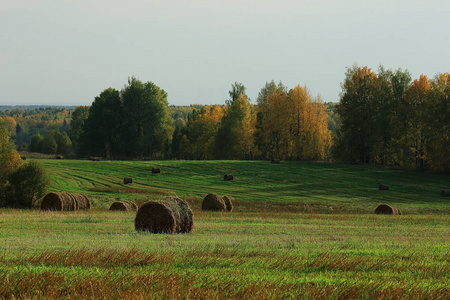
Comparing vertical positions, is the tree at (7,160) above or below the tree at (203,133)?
below

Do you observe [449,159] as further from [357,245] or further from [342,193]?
[357,245]

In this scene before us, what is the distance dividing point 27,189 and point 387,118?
2296 inches

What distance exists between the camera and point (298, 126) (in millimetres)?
99688

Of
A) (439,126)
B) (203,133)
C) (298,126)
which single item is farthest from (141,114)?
(439,126)

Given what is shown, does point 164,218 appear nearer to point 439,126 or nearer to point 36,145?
point 439,126

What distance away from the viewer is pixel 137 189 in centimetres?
5712

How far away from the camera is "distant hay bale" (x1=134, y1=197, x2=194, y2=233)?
2144 centimetres

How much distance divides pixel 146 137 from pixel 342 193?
199 ft

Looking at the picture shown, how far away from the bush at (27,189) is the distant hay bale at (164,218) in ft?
77.3

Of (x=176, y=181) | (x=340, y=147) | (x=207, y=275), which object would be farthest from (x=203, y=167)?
(x=207, y=275)

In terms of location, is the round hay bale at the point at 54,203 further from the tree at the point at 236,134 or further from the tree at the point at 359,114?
the tree at the point at 236,134

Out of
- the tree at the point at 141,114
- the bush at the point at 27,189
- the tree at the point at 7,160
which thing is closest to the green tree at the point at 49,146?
the tree at the point at 141,114

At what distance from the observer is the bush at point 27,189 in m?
43.1

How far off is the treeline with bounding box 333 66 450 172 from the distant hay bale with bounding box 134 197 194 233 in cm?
6339
